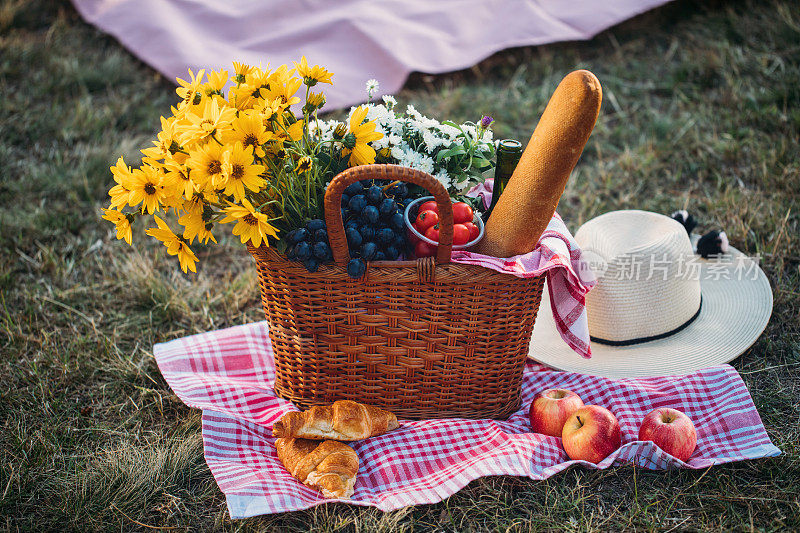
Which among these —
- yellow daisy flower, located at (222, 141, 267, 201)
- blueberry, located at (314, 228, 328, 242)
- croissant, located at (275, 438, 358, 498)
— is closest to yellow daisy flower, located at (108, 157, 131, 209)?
yellow daisy flower, located at (222, 141, 267, 201)

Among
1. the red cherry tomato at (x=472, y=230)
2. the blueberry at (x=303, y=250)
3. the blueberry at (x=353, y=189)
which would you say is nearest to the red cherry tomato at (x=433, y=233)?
the red cherry tomato at (x=472, y=230)

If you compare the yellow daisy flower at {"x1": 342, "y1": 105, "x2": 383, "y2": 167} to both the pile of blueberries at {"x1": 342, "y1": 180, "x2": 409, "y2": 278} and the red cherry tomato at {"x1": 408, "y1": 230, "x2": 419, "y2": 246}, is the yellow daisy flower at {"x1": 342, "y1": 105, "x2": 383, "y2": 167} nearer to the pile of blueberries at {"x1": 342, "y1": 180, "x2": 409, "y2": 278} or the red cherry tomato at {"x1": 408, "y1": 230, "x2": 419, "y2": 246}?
the pile of blueberries at {"x1": 342, "y1": 180, "x2": 409, "y2": 278}

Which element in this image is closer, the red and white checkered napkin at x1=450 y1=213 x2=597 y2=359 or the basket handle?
the basket handle

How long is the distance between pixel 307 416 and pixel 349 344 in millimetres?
229

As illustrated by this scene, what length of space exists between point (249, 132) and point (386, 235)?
16.8 inches

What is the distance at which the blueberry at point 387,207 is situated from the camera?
172 cm

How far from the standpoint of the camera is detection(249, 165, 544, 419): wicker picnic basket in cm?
175

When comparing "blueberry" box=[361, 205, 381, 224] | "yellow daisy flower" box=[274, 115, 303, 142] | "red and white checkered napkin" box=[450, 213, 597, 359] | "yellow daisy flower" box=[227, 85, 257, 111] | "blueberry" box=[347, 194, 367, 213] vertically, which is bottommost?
"red and white checkered napkin" box=[450, 213, 597, 359]

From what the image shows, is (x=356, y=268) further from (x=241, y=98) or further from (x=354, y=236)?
(x=241, y=98)

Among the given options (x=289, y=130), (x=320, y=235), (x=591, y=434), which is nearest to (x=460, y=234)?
(x=320, y=235)

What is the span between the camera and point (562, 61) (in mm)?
4016

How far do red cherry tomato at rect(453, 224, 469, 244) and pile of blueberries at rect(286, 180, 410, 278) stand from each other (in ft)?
0.46

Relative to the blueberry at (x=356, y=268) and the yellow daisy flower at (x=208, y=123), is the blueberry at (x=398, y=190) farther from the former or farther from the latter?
the yellow daisy flower at (x=208, y=123)

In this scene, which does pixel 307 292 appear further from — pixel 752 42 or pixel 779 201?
pixel 752 42
